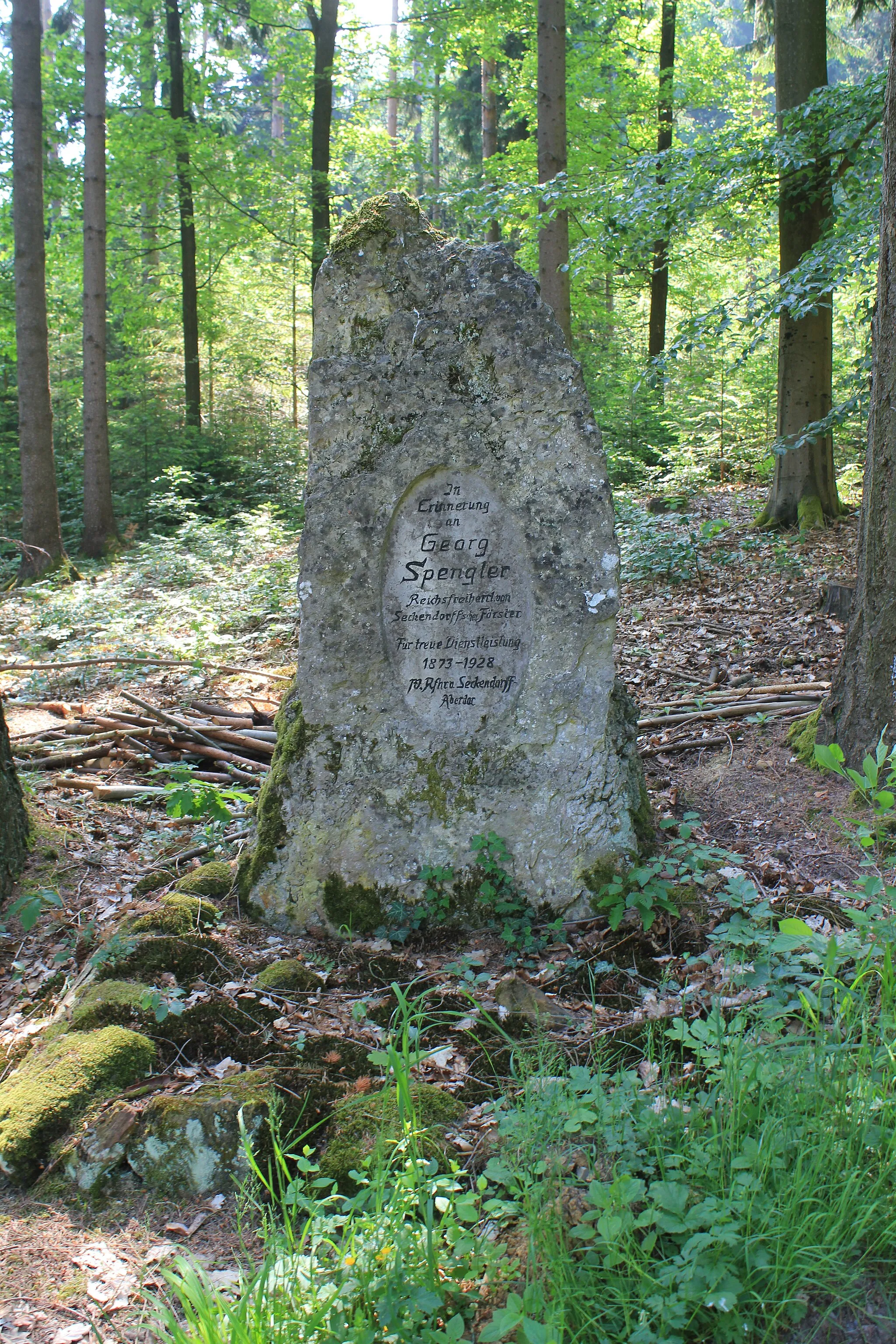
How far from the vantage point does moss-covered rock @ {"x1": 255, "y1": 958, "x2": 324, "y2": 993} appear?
3365mm

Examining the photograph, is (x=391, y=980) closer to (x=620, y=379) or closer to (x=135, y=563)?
(x=135, y=563)

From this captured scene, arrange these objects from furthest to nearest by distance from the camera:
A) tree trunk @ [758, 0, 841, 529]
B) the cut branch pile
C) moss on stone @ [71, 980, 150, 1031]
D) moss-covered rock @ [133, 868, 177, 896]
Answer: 1. tree trunk @ [758, 0, 841, 529]
2. the cut branch pile
3. moss-covered rock @ [133, 868, 177, 896]
4. moss on stone @ [71, 980, 150, 1031]

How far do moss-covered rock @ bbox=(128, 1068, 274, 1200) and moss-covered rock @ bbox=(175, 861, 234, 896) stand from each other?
1503 millimetres

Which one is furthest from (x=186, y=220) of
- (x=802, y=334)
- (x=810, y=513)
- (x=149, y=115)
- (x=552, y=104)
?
(x=810, y=513)

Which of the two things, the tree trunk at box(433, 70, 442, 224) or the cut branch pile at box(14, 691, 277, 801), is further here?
the tree trunk at box(433, 70, 442, 224)

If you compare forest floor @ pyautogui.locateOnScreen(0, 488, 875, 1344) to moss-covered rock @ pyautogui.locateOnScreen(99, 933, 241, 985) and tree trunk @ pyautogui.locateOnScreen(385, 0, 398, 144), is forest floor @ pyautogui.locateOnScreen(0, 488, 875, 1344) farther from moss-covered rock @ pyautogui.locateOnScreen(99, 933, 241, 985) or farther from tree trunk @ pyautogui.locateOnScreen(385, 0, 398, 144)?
tree trunk @ pyautogui.locateOnScreen(385, 0, 398, 144)

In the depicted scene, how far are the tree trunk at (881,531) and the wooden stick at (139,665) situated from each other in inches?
171

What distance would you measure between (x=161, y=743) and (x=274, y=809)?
2216 millimetres

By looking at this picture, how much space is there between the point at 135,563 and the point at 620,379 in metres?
10.1

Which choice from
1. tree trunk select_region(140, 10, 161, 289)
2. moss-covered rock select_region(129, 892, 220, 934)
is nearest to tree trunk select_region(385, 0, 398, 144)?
tree trunk select_region(140, 10, 161, 289)

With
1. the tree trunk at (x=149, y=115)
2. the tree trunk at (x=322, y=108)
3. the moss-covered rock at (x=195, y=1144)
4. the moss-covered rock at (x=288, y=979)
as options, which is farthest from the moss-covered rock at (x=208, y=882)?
the tree trunk at (x=149, y=115)

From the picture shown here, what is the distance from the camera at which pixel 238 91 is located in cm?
1859

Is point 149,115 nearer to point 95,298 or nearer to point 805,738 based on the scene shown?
point 95,298

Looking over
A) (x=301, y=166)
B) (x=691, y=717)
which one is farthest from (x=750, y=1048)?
(x=301, y=166)
